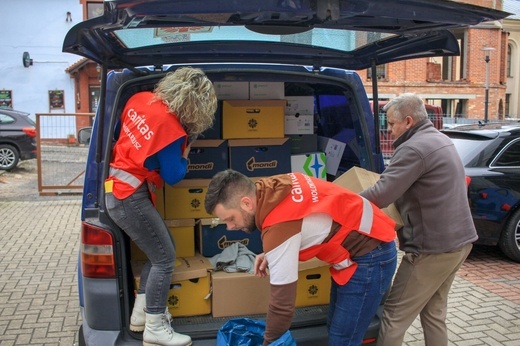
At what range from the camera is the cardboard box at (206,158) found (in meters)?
3.62

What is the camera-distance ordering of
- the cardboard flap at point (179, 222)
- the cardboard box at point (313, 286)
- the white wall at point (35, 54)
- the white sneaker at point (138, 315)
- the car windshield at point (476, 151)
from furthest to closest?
the white wall at point (35, 54)
the car windshield at point (476, 151)
the cardboard flap at point (179, 222)
the cardboard box at point (313, 286)
the white sneaker at point (138, 315)

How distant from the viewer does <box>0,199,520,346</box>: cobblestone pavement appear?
4.12 m

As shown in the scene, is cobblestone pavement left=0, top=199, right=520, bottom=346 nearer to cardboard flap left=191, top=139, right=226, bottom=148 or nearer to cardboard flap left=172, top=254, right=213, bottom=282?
cardboard flap left=172, top=254, right=213, bottom=282

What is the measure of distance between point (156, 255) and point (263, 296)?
2.45ft

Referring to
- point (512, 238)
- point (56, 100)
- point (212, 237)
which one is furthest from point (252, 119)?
point (56, 100)

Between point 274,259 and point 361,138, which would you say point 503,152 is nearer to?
point 361,138

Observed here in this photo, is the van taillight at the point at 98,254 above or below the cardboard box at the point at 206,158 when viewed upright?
below

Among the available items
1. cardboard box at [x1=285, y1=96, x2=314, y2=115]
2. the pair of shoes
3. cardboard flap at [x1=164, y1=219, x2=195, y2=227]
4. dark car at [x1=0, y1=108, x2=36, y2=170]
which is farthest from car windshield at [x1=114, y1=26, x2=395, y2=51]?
dark car at [x1=0, y1=108, x2=36, y2=170]

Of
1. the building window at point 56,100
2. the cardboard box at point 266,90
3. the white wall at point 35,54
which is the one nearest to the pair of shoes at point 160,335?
the cardboard box at point 266,90

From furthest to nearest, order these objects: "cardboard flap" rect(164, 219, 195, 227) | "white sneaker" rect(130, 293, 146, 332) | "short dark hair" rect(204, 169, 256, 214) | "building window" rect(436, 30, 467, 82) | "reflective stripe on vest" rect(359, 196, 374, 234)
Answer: "building window" rect(436, 30, 467, 82)
"cardboard flap" rect(164, 219, 195, 227)
"white sneaker" rect(130, 293, 146, 332)
"reflective stripe on vest" rect(359, 196, 374, 234)
"short dark hair" rect(204, 169, 256, 214)

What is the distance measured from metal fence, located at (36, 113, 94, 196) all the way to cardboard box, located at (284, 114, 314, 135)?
278 inches

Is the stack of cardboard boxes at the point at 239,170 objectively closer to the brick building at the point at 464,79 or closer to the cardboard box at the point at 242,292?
the cardboard box at the point at 242,292

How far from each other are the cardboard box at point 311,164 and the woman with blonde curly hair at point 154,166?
128cm

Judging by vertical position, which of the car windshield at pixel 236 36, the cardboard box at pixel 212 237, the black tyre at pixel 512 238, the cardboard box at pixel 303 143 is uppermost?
the car windshield at pixel 236 36
